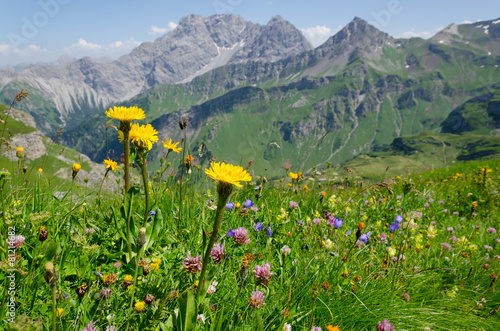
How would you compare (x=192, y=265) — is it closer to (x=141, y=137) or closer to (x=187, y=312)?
(x=187, y=312)

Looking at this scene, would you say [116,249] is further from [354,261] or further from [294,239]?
[354,261]

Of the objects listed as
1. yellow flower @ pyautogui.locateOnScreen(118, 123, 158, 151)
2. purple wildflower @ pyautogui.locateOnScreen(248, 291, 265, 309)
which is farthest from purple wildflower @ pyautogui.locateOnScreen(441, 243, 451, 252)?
yellow flower @ pyautogui.locateOnScreen(118, 123, 158, 151)

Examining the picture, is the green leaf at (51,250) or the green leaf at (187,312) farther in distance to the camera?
the green leaf at (51,250)

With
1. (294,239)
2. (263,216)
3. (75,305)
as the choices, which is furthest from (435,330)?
(75,305)

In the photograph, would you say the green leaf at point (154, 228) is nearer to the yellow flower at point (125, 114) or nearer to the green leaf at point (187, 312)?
the yellow flower at point (125, 114)

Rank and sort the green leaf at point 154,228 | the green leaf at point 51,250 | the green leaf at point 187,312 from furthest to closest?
the green leaf at point 154,228 → the green leaf at point 51,250 → the green leaf at point 187,312

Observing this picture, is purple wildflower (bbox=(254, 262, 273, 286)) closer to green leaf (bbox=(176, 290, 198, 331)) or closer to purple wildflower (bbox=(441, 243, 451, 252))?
green leaf (bbox=(176, 290, 198, 331))

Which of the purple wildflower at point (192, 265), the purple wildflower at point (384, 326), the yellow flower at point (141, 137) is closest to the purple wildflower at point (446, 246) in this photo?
the purple wildflower at point (384, 326)

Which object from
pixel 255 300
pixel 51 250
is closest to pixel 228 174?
pixel 255 300

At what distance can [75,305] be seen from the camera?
6.56 feet

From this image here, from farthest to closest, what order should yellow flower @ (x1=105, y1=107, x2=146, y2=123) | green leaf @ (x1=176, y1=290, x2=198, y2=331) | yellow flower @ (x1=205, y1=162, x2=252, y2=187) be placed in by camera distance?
yellow flower @ (x1=105, y1=107, x2=146, y2=123)
green leaf @ (x1=176, y1=290, x2=198, y2=331)
yellow flower @ (x1=205, y1=162, x2=252, y2=187)

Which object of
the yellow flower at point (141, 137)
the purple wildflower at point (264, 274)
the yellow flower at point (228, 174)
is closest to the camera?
the yellow flower at point (228, 174)

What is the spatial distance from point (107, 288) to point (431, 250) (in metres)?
4.36

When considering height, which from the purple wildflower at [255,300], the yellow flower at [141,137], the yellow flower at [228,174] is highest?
the yellow flower at [141,137]
